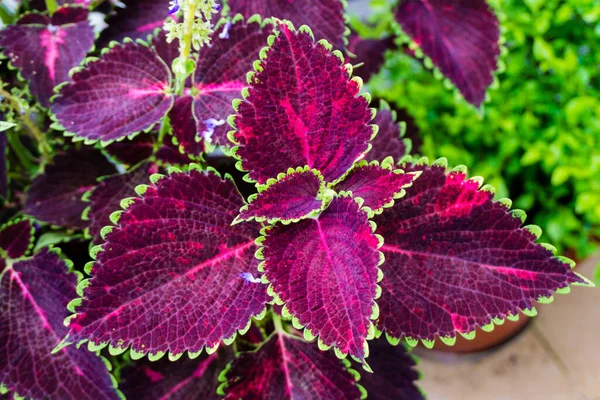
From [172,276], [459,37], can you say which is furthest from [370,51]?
[172,276]

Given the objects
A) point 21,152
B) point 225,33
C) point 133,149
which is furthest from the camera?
point 21,152

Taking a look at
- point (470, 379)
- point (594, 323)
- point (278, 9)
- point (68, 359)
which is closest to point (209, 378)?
point (68, 359)

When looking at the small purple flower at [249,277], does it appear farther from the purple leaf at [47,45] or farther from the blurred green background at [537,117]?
the blurred green background at [537,117]

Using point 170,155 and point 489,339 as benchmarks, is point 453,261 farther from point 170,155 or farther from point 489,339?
point 489,339

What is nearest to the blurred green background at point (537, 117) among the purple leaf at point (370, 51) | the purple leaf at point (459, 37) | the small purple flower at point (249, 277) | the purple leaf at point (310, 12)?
the purple leaf at point (370, 51)

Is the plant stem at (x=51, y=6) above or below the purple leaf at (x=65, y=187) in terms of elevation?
above

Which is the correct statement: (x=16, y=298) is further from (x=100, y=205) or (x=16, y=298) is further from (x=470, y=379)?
(x=470, y=379)

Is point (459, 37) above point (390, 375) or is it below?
above
